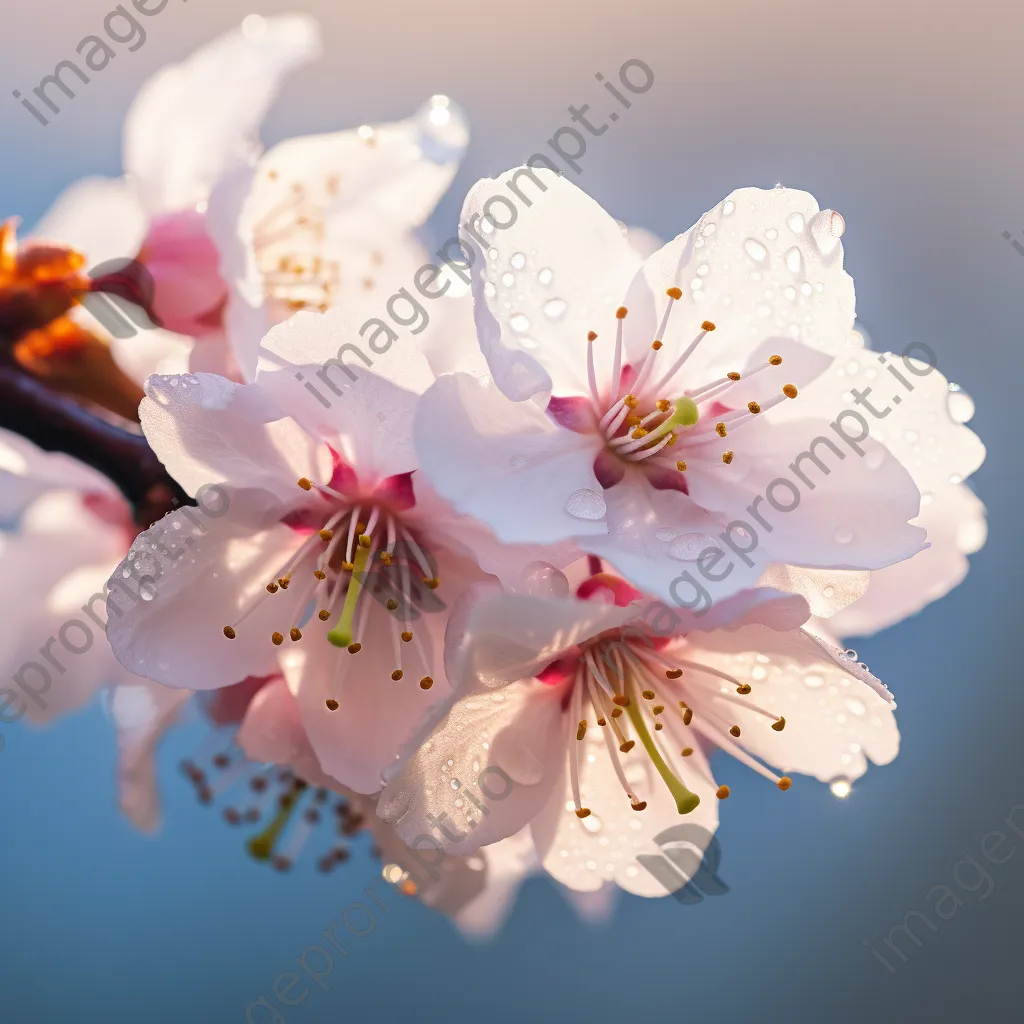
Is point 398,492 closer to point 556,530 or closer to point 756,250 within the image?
point 556,530

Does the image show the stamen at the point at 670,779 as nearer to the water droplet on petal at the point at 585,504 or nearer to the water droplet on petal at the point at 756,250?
the water droplet on petal at the point at 585,504

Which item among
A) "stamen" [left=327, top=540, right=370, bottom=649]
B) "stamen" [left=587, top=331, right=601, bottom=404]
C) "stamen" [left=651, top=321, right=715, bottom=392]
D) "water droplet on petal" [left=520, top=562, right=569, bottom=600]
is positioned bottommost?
"stamen" [left=327, top=540, right=370, bottom=649]

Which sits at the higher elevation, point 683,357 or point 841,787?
point 683,357

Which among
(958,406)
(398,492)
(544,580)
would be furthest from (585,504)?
(958,406)

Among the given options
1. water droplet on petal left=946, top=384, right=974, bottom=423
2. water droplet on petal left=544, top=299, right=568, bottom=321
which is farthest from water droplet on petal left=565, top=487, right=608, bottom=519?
water droplet on petal left=946, top=384, right=974, bottom=423

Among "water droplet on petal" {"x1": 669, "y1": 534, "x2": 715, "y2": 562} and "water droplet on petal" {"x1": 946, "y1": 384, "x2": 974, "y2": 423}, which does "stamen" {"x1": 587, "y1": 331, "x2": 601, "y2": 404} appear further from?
"water droplet on petal" {"x1": 946, "y1": 384, "x2": 974, "y2": 423}

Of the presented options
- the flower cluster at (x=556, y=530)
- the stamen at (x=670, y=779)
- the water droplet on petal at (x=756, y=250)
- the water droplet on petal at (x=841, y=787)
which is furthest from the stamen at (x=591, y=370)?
the water droplet on petal at (x=841, y=787)

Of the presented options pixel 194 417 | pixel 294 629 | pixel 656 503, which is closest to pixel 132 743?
pixel 294 629
